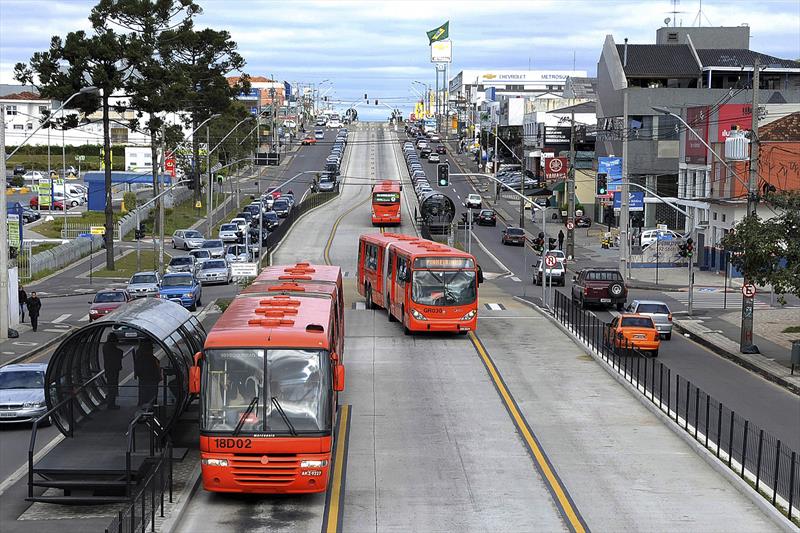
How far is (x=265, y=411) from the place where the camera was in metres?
18.4

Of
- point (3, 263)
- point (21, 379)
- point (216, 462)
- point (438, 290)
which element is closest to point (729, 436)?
point (216, 462)

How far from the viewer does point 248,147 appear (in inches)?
5379

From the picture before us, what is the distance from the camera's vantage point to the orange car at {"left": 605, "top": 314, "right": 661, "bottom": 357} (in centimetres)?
3822

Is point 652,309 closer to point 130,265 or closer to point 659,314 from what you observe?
point 659,314

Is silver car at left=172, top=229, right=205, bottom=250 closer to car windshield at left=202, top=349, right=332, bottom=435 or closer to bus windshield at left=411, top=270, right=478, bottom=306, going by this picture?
bus windshield at left=411, top=270, right=478, bottom=306

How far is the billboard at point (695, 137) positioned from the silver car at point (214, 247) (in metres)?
32.6

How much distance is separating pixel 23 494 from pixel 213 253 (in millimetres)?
52077

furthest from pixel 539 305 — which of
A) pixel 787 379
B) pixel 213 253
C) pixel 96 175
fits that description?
pixel 96 175

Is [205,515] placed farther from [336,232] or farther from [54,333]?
[336,232]

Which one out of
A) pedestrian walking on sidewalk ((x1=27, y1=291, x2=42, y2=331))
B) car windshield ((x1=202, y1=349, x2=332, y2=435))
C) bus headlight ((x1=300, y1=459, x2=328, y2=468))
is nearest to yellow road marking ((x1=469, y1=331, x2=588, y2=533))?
bus headlight ((x1=300, y1=459, x2=328, y2=468))

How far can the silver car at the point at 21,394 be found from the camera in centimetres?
2625

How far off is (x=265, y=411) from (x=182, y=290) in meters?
34.4

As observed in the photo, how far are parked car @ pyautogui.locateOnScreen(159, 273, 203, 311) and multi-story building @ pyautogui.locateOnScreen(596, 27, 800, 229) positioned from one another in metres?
51.9

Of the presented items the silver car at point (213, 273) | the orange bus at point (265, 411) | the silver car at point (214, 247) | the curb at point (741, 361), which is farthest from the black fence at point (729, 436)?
the silver car at point (214, 247)
